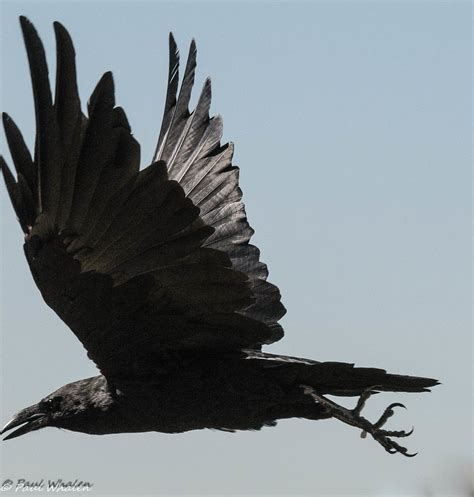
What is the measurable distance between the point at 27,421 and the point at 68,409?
40 centimetres

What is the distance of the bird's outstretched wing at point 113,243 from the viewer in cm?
684

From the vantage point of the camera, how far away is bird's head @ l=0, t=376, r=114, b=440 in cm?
800

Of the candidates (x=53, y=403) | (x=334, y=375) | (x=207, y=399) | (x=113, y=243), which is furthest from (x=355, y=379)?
(x=53, y=403)

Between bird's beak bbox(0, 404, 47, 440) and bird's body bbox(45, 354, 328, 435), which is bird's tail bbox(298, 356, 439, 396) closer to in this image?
A: bird's body bbox(45, 354, 328, 435)

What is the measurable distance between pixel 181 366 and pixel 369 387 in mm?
1158

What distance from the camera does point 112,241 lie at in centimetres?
720

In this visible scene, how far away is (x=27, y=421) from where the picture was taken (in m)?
8.41

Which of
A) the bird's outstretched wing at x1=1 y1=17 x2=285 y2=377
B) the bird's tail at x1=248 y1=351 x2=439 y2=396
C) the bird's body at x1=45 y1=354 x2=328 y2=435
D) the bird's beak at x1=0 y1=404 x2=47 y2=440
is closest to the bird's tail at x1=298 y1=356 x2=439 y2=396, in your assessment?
the bird's tail at x1=248 y1=351 x2=439 y2=396

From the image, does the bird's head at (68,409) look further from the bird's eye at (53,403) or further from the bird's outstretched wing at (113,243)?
the bird's outstretched wing at (113,243)

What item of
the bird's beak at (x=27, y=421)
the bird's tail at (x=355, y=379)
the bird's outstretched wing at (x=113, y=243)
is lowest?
the bird's beak at (x=27, y=421)

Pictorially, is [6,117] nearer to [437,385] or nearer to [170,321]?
[170,321]

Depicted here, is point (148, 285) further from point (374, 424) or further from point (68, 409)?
point (374, 424)

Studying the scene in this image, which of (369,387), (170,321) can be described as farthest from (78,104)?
(369,387)

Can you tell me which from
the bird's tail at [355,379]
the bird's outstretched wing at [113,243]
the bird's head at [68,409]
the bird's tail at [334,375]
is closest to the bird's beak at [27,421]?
the bird's head at [68,409]
